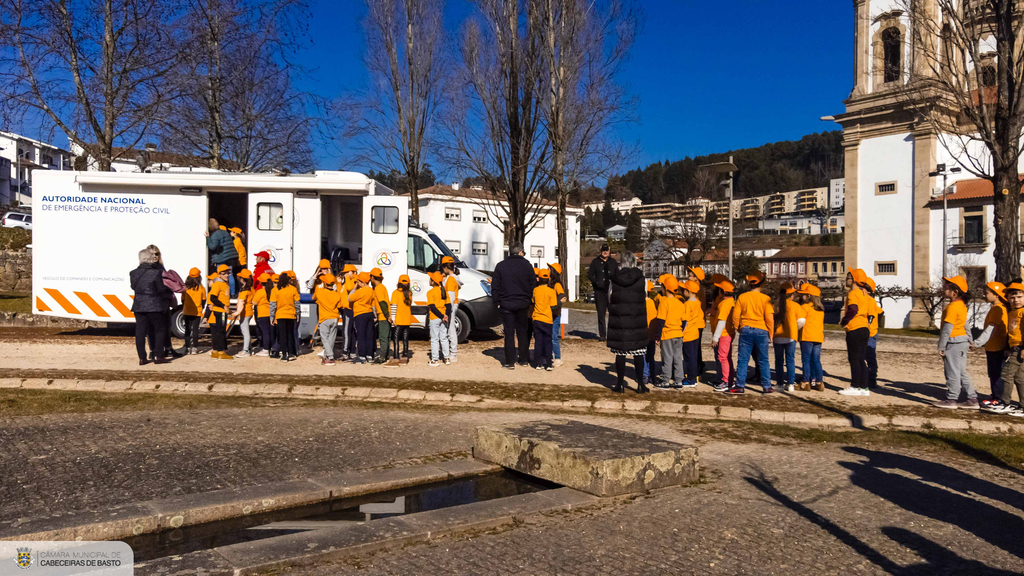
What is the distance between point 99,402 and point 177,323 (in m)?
6.13

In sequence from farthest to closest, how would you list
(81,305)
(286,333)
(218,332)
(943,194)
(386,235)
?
(943,194) → (386,235) → (81,305) → (218,332) → (286,333)

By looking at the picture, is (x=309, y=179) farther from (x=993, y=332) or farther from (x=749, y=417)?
(x=993, y=332)

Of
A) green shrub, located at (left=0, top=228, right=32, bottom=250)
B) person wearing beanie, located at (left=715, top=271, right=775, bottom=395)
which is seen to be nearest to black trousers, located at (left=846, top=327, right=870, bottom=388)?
person wearing beanie, located at (left=715, top=271, right=775, bottom=395)

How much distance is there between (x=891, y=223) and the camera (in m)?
50.4

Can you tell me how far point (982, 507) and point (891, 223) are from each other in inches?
1983

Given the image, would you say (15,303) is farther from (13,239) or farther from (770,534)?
(770,534)

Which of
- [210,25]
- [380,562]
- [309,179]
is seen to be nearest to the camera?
[380,562]

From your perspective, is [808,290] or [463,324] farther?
[463,324]

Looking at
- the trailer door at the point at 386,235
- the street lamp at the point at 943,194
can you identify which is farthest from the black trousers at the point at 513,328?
the street lamp at the point at 943,194

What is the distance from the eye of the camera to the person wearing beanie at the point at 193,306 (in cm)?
1317

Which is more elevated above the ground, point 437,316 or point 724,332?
point 437,316

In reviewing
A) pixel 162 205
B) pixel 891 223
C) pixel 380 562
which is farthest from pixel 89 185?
pixel 891 223

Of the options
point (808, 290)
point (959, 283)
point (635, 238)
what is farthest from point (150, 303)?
point (635, 238)

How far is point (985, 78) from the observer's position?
1867 centimetres
